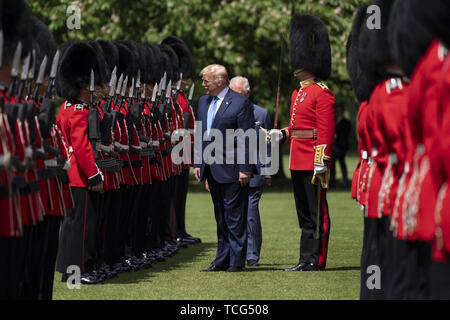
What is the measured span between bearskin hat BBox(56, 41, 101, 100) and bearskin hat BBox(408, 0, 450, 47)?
4.75 meters

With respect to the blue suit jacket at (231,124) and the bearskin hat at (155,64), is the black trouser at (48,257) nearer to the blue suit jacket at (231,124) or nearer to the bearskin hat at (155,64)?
the blue suit jacket at (231,124)

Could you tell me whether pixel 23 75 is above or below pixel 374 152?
above

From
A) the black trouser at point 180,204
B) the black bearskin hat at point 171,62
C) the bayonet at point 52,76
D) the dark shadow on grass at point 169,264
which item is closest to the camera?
the bayonet at point 52,76

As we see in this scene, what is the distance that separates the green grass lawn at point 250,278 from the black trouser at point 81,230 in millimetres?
270

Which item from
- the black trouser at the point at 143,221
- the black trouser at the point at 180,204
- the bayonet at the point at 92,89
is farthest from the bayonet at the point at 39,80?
the black trouser at the point at 180,204

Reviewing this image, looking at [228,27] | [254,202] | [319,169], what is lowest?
[254,202]

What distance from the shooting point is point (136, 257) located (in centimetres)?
1078

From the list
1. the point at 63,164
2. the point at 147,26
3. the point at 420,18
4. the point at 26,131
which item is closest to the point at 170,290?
the point at 63,164

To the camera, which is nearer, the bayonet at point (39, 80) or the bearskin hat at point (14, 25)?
the bearskin hat at point (14, 25)

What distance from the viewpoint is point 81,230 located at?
9.25 metres

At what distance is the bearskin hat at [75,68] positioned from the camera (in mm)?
9492

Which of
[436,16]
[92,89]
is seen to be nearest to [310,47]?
[92,89]

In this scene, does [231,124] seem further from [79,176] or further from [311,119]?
[79,176]

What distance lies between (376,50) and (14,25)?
7.77 ft
